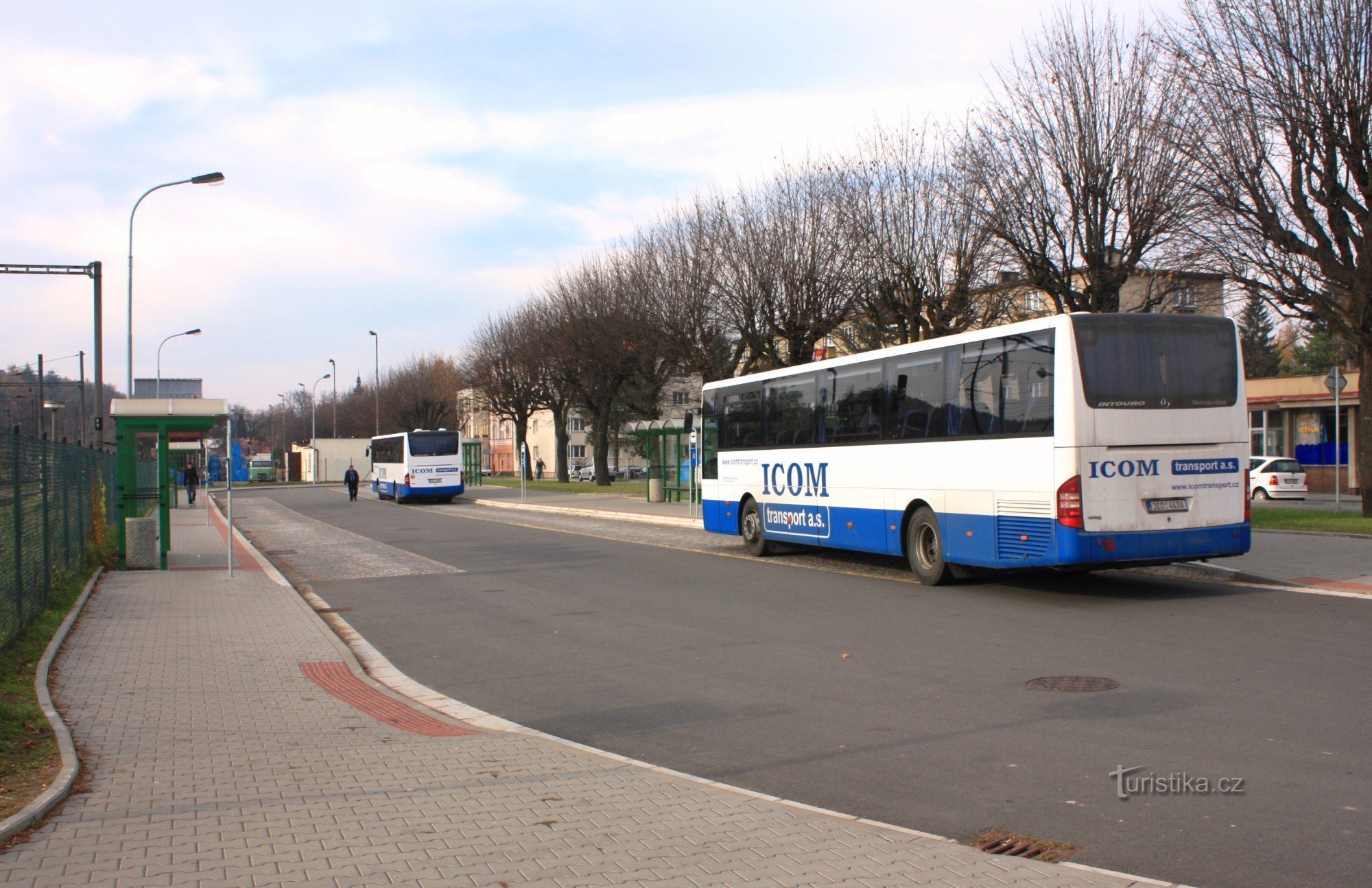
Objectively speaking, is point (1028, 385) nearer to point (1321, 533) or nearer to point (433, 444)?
point (1321, 533)

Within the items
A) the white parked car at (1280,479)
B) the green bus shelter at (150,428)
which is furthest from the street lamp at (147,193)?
the white parked car at (1280,479)

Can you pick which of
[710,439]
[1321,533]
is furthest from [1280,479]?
[710,439]

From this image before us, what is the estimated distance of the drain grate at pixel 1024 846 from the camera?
4598 millimetres

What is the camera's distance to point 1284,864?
4.39m

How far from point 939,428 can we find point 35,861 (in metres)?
11.4

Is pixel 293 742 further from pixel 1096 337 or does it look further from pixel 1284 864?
pixel 1096 337

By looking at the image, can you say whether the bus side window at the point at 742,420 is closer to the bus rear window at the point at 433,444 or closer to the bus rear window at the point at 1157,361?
the bus rear window at the point at 1157,361

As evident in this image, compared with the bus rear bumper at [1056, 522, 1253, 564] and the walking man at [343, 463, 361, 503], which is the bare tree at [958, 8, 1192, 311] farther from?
the walking man at [343, 463, 361, 503]

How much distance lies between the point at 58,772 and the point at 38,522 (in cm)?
641

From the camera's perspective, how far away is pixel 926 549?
14617 millimetres

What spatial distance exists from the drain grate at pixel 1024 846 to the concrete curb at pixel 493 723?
0.37 feet

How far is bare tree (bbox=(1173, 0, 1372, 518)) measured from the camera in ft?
63.3

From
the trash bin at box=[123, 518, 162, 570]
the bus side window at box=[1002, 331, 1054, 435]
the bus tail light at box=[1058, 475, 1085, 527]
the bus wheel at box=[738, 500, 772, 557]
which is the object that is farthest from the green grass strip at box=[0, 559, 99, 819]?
the bus wheel at box=[738, 500, 772, 557]

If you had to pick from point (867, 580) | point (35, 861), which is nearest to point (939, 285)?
point (867, 580)
